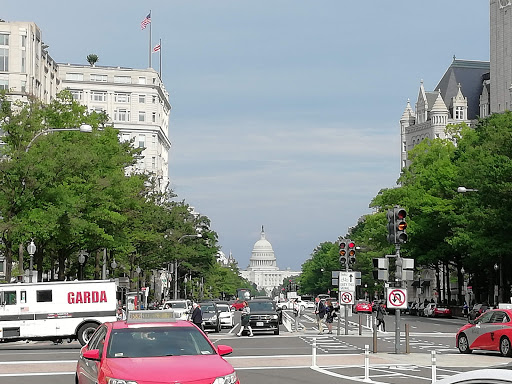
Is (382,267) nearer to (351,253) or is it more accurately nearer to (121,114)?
(351,253)

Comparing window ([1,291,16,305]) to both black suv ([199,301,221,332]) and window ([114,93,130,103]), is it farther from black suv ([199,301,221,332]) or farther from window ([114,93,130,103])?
window ([114,93,130,103])

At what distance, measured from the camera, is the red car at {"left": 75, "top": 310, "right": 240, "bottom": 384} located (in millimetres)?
11906

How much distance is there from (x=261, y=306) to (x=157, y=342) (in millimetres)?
35810

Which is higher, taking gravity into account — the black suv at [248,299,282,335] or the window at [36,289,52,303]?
the window at [36,289,52,303]

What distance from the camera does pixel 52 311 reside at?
38.8 m

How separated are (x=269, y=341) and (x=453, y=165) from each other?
154 feet

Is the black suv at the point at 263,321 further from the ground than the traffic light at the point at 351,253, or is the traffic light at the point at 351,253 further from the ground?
the traffic light at the point at 351,253

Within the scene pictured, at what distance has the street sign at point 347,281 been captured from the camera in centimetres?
4506

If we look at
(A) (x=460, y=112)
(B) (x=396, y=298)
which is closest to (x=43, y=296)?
(B) (x=396, y=298)

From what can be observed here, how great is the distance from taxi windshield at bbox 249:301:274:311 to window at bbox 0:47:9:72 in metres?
58.8

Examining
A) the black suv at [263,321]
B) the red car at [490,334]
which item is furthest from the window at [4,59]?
the red car at [490,334]

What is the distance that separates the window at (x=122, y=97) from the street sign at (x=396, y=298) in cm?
11989

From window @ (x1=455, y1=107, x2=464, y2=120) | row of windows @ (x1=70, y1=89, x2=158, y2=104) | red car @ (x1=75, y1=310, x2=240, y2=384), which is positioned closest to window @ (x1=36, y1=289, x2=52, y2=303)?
red car @ (x1=75, y1=310, x2=240, y2=384)

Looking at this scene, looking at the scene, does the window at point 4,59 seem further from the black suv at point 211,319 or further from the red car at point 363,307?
the black suv at point 211,319
